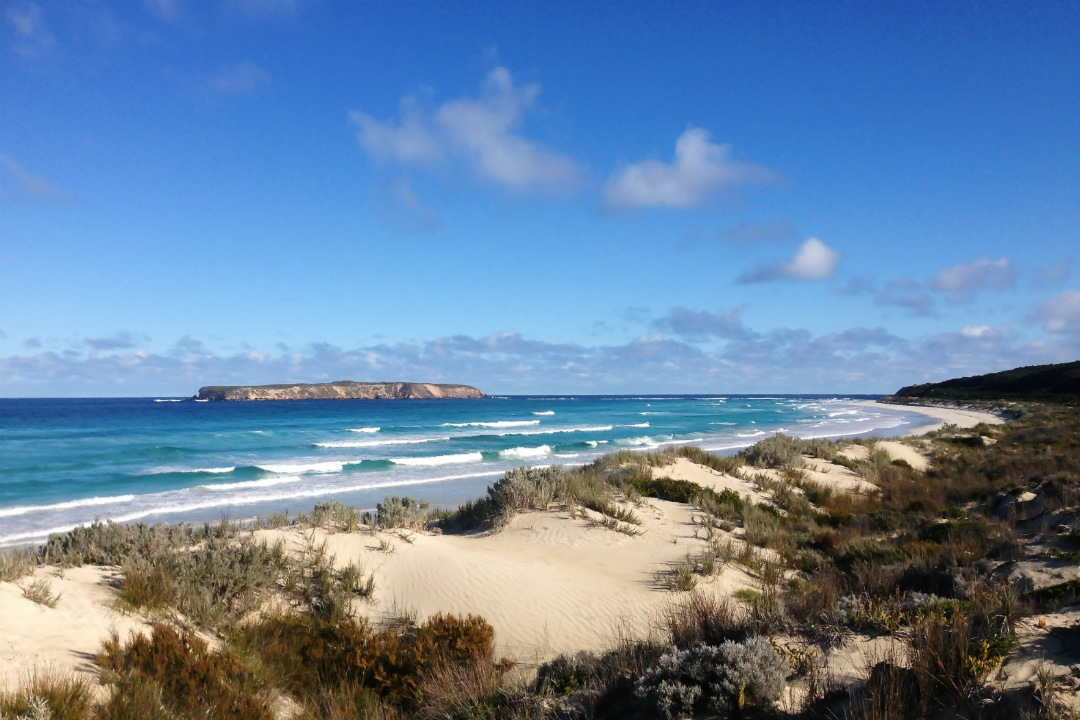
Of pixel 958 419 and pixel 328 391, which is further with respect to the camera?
pixel 328 391

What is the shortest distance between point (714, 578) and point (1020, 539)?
177 inches

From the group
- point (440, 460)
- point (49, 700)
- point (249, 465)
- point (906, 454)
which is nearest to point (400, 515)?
point (49, 700)

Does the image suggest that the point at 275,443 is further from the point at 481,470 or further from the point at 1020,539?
the point at 1020,539

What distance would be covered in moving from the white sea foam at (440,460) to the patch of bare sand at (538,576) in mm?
16455

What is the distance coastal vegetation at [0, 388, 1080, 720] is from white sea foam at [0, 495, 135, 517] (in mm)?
11143

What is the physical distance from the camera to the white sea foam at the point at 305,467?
26.0 m

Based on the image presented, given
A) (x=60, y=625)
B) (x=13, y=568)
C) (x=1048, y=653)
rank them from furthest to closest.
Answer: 1. (x=13, y=568)
2. (x=60, y=625)
3. (x=1048, y=653)

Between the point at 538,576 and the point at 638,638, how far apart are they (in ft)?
11.8

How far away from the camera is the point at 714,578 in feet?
30.5

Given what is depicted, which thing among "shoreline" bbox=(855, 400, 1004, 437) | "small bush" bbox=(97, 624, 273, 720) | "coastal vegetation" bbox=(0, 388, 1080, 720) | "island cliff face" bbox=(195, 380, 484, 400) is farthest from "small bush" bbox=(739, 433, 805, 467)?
"island cliff face" bbox=(195, 380, 484, 400)

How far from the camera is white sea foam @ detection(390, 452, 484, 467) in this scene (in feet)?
94.0

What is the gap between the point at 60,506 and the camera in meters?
18.1

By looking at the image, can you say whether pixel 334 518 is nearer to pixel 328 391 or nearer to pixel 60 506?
pixel 60 506

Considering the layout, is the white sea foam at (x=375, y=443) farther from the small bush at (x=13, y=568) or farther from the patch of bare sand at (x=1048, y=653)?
the patch of bare sand at (x=1048, y=653)
